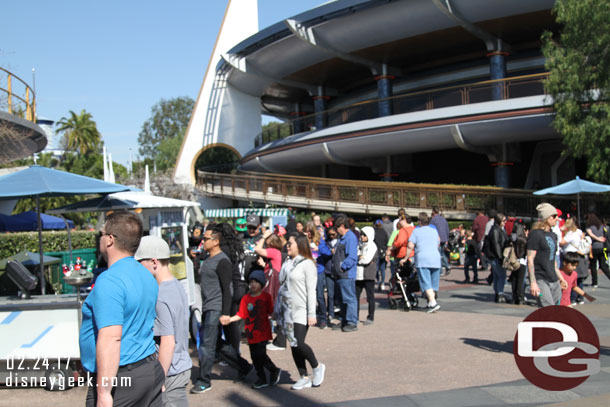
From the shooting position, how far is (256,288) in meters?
6.43

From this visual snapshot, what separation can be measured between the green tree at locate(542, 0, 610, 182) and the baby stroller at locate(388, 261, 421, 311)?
10.2m

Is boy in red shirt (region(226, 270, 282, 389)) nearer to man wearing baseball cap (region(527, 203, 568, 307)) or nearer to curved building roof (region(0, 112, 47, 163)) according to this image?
man wearing baseball cap (region(527, 203, 568, 307))

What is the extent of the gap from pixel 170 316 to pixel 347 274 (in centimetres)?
549

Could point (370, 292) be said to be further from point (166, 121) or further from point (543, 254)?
point (166, 121)

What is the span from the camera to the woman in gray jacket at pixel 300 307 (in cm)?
603

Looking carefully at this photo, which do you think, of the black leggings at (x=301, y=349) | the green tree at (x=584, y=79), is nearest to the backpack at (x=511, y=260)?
the black leggings at (x=301, y=349)

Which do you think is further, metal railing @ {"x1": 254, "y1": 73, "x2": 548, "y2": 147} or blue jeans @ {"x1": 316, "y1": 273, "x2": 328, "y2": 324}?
metal railing @ {"x1": 254, "y1": 73, "x2": 548, "y2": 147}

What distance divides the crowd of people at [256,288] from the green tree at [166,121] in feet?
228

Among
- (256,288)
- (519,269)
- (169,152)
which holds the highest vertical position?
(169,152)

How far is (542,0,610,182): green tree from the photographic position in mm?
16906

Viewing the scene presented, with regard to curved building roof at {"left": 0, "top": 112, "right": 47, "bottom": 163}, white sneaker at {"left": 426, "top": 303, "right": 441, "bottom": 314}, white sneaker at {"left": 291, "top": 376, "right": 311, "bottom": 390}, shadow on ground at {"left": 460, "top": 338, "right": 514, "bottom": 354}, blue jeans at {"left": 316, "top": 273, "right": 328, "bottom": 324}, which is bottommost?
white sneaker at {"left": 291, "top": 376, "right": 311, "bottom": 390}

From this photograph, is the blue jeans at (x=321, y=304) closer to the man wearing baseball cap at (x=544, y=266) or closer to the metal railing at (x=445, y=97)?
the man wearing baseball cap at (x=544, y=266)

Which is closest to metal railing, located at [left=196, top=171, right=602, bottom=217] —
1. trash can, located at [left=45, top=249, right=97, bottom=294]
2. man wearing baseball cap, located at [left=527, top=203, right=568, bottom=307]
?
man wearing baseball cap, located at [left=527, top=203, right=568, bottom=307]

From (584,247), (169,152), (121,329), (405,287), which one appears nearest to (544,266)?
(405,287)
